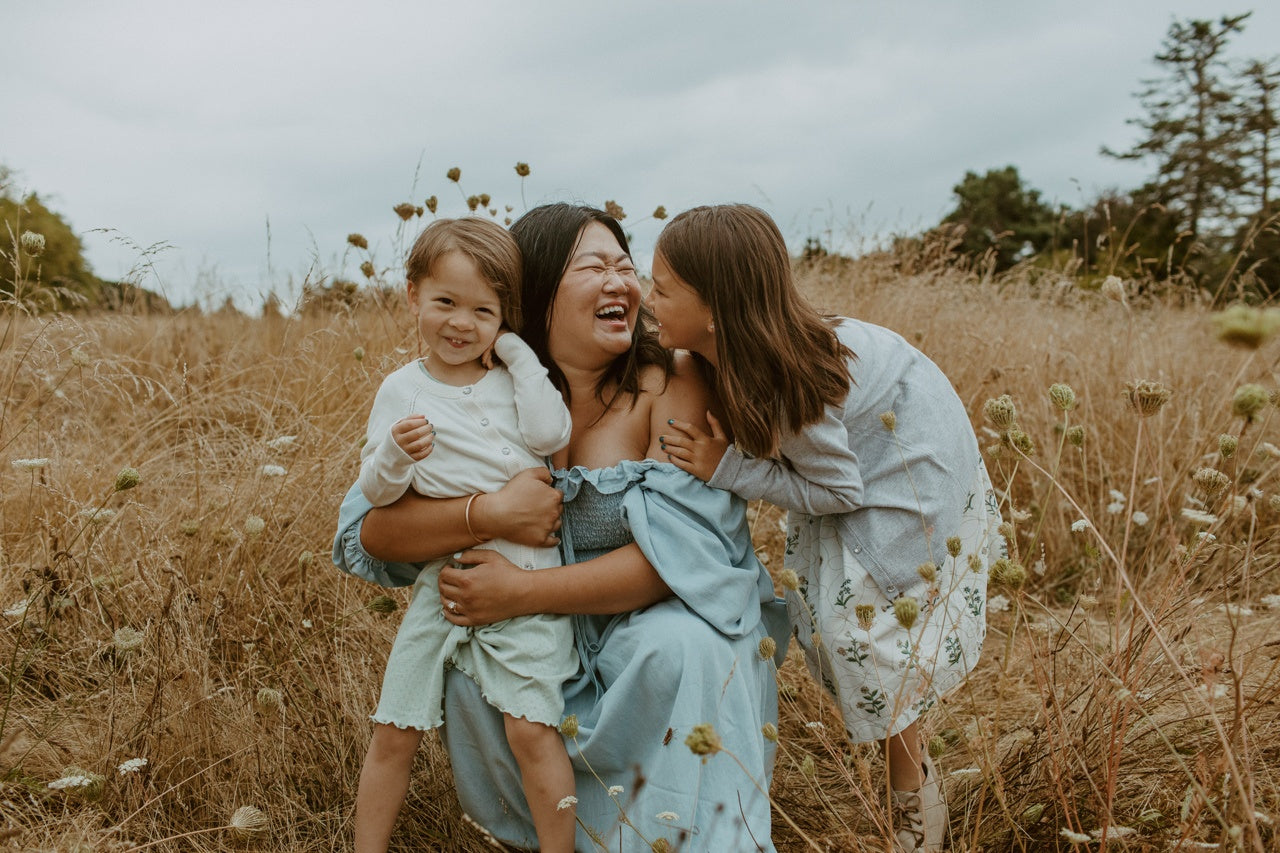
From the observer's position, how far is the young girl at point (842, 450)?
1960 millimetres

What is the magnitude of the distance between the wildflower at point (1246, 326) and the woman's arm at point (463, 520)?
1338mm

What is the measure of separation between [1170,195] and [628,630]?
63.3 ft

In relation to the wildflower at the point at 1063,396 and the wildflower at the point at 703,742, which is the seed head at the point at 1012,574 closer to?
the wildflower at the point at 1063,396

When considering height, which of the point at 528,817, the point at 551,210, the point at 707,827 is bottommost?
the point at 528,817

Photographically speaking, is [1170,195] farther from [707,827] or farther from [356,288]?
[707,827]

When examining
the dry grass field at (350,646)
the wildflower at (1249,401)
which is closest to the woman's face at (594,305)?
the dry grass field at (350,646)

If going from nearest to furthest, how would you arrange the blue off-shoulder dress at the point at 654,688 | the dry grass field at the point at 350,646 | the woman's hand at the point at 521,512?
the dry grass field at the point at 350,646
the blue off-shoulder dress at the point at 654,688
the woman's hand at the point at 521,512

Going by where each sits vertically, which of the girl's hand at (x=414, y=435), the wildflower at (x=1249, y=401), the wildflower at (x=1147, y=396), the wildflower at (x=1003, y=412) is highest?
the wildflower at (x=1249, y=401)

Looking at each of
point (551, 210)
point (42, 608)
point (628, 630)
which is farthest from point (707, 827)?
point (42, 608)

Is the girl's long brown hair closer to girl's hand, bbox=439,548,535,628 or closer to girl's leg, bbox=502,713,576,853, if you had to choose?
girl's hand, bbox=439,548,535,628

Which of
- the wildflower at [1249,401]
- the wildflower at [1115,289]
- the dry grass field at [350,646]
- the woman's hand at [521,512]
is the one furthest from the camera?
the woman's hand at [521,512]

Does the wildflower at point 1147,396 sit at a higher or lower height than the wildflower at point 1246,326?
lower

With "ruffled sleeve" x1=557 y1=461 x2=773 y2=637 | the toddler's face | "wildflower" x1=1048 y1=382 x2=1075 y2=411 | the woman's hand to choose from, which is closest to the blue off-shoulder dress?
"ruffled sleeve" x1=557 y1=461 x2=773 y2=637

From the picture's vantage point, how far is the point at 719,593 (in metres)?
1.96
